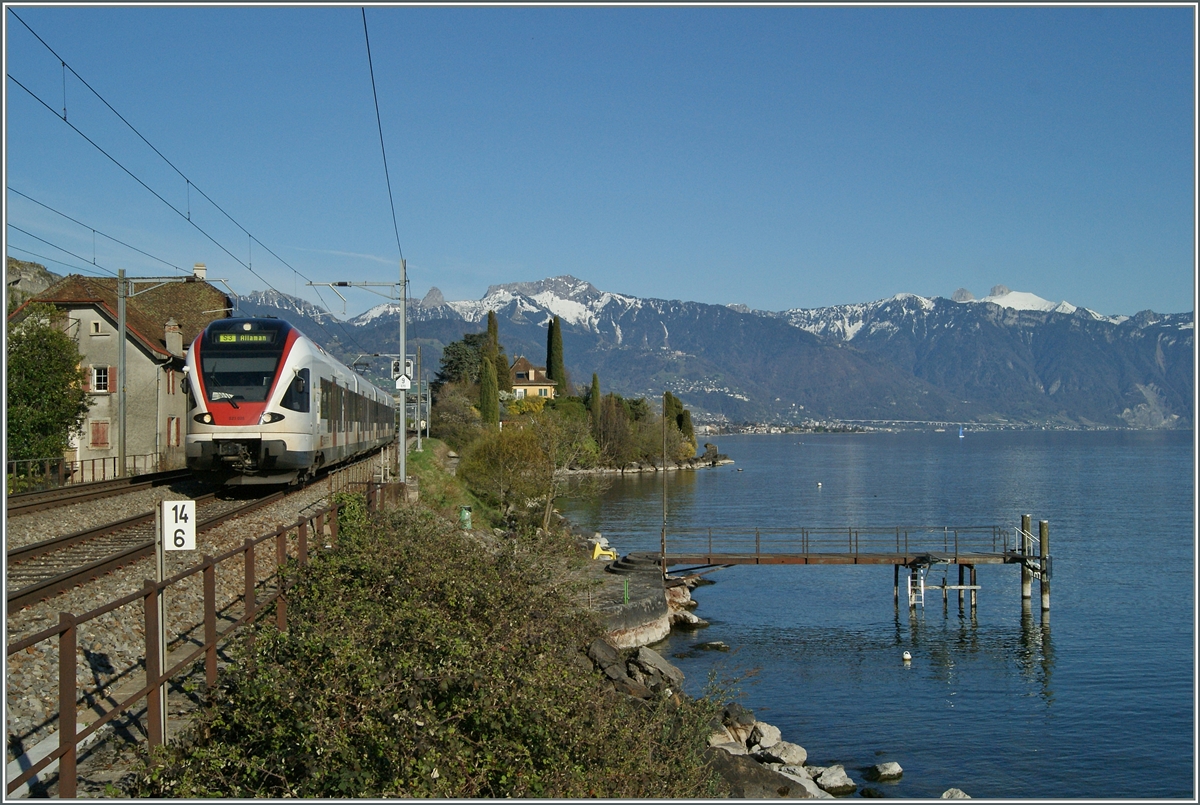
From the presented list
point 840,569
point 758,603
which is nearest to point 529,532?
point 758,603

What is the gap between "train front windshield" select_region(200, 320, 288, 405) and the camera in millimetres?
20906

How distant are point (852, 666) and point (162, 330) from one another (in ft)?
118

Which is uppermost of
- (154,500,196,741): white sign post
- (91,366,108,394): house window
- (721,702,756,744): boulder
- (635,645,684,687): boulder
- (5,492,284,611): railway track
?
(91,366,108,394): house window

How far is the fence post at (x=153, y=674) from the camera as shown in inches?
284

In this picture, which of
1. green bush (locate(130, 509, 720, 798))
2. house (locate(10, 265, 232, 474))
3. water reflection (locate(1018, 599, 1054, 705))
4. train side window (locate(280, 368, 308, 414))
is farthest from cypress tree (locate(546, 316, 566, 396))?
green bush (locate(130, 509, 720, 798))

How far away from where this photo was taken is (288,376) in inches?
837

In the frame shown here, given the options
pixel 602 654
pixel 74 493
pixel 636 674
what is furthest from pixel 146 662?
pixel 74 493

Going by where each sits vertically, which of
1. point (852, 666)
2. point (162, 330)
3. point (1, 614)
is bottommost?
point (852, 666)

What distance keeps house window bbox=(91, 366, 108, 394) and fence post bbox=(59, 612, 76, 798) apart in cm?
4007

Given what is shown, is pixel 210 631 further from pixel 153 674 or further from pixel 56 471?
pixel 56 471

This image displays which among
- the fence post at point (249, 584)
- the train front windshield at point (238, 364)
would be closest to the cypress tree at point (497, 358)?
the train front windshield at point (238, 364)

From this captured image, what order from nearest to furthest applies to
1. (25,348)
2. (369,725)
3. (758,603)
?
(369,725) < (25,348) < (758,603)

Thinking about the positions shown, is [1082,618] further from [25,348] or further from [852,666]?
[25,348]

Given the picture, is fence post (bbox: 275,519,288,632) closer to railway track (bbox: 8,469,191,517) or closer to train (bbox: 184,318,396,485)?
railway track (bbox: 8,469,191,517)
